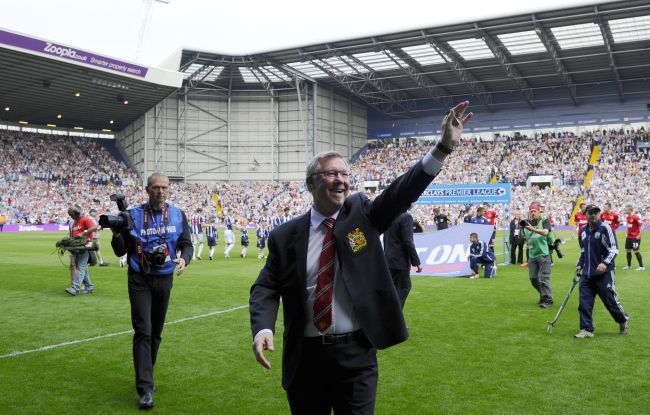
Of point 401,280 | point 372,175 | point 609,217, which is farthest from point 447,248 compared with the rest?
point 372,175

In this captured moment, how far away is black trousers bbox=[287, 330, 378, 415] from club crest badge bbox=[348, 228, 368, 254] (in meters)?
0.47

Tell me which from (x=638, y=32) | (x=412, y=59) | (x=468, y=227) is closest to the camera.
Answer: (x=468, y=227)

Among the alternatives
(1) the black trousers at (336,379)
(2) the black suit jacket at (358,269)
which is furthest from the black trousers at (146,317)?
(1) the black trousers at (336,379)

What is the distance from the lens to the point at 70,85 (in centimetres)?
4578

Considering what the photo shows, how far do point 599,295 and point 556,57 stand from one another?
38.8m

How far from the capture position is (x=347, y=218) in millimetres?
3092

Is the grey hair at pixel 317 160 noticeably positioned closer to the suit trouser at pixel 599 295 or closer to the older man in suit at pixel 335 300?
the older man in suit at pixel 335 300

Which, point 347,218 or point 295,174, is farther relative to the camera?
point 295,174

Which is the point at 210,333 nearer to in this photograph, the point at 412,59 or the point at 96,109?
the point at 412,59

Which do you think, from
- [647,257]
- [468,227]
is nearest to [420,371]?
[468,227]

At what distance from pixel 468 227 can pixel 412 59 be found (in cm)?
3166

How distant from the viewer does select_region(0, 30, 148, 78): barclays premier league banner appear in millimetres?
35688

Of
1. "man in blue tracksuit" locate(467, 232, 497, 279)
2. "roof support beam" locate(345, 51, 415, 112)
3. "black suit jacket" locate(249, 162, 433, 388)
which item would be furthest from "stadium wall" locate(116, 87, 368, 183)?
"black suit jacket" locate(249, 162, 433, 388)

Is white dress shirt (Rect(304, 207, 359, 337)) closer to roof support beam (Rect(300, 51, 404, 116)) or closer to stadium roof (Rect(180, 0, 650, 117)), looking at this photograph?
stadium roof (Rect(180, 0, 650, 117))
